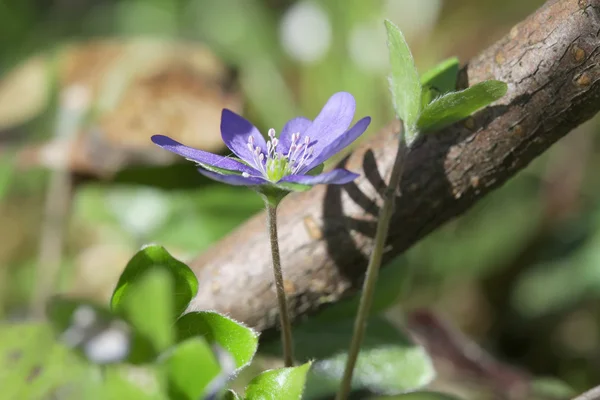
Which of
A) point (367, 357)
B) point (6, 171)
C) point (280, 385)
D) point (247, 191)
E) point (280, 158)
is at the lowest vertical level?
point (280, 385)

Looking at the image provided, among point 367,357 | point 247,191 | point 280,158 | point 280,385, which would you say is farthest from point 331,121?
point 247,191

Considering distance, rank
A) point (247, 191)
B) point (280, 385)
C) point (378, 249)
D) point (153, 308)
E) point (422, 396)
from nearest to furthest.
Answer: point (153, 308), point (280, 385), point (378, 249), point (422, 396), point (247, 191)

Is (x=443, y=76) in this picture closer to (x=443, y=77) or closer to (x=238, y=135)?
(x=443, y=77)

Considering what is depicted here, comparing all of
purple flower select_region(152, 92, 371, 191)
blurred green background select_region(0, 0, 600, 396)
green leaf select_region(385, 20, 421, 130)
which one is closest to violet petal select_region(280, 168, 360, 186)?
purple flower select_region(152, 92, 371, 191)

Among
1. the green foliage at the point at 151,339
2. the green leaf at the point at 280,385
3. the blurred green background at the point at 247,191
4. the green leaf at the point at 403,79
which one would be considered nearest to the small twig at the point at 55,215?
the blurred green background at the point at 247,191

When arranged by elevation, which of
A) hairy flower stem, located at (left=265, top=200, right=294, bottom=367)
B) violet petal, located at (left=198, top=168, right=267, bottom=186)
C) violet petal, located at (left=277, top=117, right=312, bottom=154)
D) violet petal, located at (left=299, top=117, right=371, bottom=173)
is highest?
violet petal, located at (left=277, top=117, right=312, bottom=154)

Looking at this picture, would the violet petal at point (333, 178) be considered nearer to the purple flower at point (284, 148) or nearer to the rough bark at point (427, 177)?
the purple flower at point (284, 148)

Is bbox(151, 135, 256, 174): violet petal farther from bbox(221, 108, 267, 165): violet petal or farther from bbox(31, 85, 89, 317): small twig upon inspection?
bbox(31, 85, 89, 317): small twig
